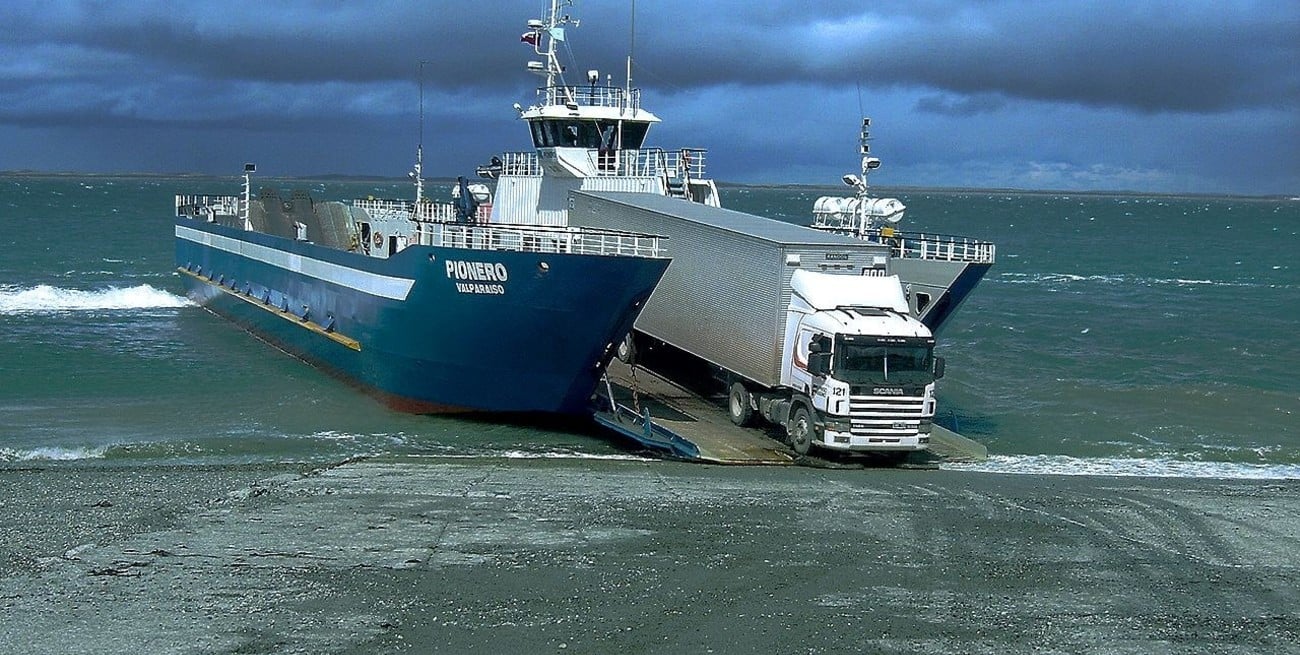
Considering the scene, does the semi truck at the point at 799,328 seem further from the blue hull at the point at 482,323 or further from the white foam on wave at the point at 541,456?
the white foam on wave at the point at 541,456

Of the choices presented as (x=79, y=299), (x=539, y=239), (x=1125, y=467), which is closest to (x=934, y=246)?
(x=1125, y=467)

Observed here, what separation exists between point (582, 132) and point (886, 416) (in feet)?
43.2

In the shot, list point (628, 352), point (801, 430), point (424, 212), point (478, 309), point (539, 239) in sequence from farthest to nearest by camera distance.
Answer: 1. point (424, 212)
2. point (628, 352)
3. point (478, 309)
4. point (539, 239)
5. point (801, 430)

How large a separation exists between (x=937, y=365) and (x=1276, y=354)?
2618cm

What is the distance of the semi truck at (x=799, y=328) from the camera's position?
65.4 feet

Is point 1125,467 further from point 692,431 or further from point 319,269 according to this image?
point 319,269

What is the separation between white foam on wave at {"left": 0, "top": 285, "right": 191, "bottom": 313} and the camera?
48.6 m

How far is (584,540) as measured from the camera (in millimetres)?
15656

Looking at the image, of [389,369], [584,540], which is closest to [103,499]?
[584,540]

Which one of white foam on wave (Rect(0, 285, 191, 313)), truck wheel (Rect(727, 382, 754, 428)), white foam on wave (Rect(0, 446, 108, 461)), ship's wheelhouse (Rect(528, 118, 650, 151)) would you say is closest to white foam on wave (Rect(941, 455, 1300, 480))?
truck wheel (Rect(727, 382, 754, 428))

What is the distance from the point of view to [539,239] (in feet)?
78.2

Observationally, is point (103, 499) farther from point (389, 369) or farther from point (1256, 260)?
point (1256, 260)

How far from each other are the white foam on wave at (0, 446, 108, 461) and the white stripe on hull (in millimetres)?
6343

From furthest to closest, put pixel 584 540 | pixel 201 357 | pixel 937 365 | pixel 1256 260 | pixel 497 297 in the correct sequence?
pixel 1256 260
pixel 201 357
pixel 497 297
pixel 937 365
pixel 584 540
